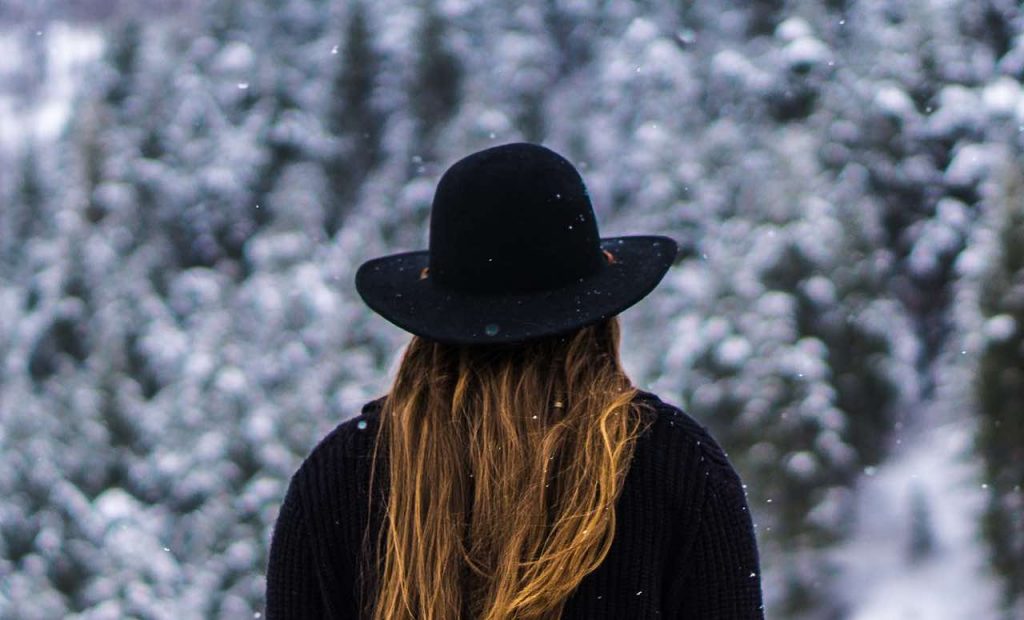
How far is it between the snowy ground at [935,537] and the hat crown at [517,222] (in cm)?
312

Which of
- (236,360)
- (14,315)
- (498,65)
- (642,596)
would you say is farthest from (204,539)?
(642,596)

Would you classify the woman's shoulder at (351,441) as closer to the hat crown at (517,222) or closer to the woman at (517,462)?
the woman at (517,462)

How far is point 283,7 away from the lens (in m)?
5.04

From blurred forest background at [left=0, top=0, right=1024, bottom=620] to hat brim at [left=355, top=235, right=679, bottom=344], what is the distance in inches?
113

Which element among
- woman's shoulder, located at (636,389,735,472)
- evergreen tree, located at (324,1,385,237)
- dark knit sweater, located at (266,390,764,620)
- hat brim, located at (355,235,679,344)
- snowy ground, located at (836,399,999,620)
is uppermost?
evergreen tree, located at (324,1,385,237)

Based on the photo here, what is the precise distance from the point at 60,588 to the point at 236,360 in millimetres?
1064

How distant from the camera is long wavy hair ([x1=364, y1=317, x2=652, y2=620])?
1.32 meters

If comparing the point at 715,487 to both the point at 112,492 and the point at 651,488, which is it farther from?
the point at 112,492

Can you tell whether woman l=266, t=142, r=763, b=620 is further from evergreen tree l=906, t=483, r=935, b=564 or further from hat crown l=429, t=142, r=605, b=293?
evergreen tree l=906, t=483, r=935, b=564

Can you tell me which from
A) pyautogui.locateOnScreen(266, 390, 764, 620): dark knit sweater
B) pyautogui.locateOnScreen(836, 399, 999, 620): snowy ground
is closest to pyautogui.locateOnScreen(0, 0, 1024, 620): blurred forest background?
pyautogui.locateOnScreen(836, 399, 999, 620): snowy ground

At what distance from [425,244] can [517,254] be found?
3.34 meters

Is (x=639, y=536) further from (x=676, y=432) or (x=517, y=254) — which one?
(x=517, y=254)

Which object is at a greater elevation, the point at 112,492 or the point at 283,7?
the point at 283,7

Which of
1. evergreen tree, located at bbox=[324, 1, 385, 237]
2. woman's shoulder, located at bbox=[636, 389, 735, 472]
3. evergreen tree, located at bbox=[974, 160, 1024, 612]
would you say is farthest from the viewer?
evergreen tree, located at bbox=[324, 1, 385, 237]
